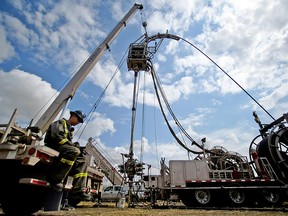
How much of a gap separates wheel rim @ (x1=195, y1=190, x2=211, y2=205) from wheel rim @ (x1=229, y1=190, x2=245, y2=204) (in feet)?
3.56

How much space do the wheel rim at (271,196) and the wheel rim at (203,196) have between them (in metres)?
A: 2.75

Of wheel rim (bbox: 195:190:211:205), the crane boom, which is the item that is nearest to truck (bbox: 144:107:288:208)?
wheel rim (bbox: 195:190:211:205)

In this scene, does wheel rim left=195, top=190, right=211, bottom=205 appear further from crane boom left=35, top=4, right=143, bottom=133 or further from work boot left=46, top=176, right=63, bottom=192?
work boot left=46, top=176, right=63, bottom=192

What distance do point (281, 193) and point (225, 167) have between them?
2.68 meters

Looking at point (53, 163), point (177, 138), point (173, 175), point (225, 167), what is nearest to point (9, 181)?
point (53, 163)

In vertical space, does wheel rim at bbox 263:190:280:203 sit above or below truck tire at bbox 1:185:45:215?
above

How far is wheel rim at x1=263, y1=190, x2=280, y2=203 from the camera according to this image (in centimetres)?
877

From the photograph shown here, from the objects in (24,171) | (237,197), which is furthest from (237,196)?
(24,171)

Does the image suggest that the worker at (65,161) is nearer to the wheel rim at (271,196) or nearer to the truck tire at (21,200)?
the truck tire at (21,200)

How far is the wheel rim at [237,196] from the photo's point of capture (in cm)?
876

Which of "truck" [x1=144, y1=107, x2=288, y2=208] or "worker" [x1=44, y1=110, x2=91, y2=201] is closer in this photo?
"worker" [x1=44, y1=110, x2=91, y2=201]

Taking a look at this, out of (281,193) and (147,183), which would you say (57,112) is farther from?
(281,193)

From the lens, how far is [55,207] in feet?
11.2

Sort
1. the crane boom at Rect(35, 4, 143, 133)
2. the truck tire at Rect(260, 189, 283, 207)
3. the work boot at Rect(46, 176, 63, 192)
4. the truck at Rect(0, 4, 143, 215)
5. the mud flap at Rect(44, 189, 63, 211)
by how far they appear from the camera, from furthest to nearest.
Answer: the truck tire at Rect(260, 189, 283, 207) < the crane boom at Rect(35, 4, 143, 133) < the mud flap at Rect(44, 189, 63, 211) < the work boot at Rect(46, 176, 63, 192) < the truck at Rect(0, 4, 143, 215)
